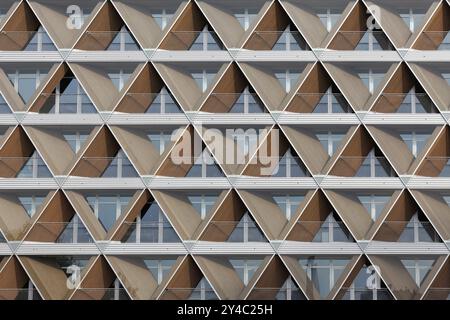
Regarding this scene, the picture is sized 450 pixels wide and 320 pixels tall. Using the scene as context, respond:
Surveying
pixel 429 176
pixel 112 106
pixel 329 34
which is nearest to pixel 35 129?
pixel 112 106

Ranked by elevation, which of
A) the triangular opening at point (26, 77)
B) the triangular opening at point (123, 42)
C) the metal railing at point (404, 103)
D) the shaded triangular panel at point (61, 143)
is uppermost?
the triangular opening at point (123, 42)

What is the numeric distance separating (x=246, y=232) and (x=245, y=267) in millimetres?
1353

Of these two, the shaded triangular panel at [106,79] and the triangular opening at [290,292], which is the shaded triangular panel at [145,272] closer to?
the triangular opening at [290,292]

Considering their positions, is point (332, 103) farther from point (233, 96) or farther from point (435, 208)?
point (435, 208)

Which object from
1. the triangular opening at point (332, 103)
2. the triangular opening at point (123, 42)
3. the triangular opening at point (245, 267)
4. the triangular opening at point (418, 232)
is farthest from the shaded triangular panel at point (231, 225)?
the triangular opening at point (123, 42)

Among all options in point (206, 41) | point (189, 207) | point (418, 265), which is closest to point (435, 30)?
point (206, 41)

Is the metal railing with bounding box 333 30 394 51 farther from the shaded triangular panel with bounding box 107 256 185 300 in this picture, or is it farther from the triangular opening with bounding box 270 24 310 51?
the shaded triangular panel with bounding box 107 256 185 300

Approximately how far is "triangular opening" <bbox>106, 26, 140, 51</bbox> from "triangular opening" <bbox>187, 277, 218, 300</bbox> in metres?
8.88

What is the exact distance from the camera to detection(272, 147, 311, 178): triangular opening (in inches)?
1708

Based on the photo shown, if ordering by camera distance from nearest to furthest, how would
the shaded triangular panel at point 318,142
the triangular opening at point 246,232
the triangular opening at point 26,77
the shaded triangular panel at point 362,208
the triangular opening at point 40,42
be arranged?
the shaded triangular panel at point 362,208 → the shaded triangular panel at point 318,142 → the triangular opening at point 246,232 → the triangular opening at point 40,42 → the triangular opening at point 26,77

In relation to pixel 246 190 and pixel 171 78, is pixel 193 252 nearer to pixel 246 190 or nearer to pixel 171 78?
pixel 246 190

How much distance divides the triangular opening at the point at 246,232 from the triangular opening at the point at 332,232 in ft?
5.46

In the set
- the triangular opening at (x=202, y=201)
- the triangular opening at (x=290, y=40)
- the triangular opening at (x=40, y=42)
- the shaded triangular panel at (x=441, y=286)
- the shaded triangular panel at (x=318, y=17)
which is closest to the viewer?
the shaded triangular panel at (x=441, y=286)

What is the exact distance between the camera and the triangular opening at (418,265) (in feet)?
141
